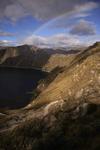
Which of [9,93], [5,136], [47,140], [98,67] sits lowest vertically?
[9,93]

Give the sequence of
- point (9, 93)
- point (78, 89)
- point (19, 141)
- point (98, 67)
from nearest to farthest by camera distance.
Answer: point (19, 141)
point (78, 89)
point (98, 67)
point (9, 93)

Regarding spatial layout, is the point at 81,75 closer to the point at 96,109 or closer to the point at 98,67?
the point at 98,67

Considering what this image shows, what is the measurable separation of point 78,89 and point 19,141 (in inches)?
1284

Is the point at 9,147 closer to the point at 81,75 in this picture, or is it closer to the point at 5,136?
the point at 5,136

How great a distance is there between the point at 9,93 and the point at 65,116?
311 ft

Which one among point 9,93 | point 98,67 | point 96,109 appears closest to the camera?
point 96,109

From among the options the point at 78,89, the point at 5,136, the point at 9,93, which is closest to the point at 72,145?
the point at 5,136

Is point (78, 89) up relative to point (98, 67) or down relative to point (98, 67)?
down

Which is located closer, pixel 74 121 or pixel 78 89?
pixel 74 121

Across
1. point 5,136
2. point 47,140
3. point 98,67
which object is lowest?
point 5,136

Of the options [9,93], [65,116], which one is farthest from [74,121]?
[9,93]

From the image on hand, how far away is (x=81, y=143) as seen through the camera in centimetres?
2222

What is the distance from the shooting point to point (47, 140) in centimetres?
2420

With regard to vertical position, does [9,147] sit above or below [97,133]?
below
